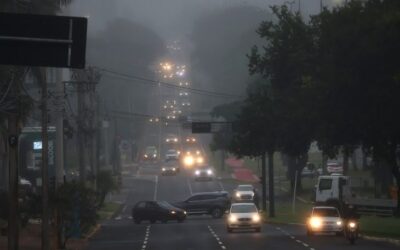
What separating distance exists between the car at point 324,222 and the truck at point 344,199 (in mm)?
15307

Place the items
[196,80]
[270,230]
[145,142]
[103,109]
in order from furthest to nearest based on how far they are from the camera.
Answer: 1. [145,142]
2. [196,80]
3. [103,109]
4. [270,230]

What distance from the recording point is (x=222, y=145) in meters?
126

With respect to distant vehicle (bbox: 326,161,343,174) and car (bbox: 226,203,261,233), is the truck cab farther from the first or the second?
distant vehicle (bbox: 326,161,343,174)

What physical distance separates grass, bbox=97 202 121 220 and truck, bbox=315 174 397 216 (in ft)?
52.5

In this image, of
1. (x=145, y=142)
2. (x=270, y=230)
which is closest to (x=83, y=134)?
(x=270, y=230)

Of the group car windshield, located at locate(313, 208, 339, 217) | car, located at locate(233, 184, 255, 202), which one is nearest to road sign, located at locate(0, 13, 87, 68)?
car windshield, located at locate(313, 208, 339, 217)

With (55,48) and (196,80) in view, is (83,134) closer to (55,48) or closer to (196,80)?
(55,48)

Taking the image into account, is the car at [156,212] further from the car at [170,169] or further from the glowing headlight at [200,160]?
the glowing headlight at [200,160]

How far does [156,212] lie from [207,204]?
223 inches

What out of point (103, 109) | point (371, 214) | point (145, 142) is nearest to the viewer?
point (371, 214)

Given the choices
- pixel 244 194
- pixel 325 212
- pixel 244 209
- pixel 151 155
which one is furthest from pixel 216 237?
pixel 151 155

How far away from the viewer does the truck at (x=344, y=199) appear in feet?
225

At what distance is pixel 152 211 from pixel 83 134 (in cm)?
763

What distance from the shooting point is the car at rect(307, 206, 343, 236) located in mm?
50688
